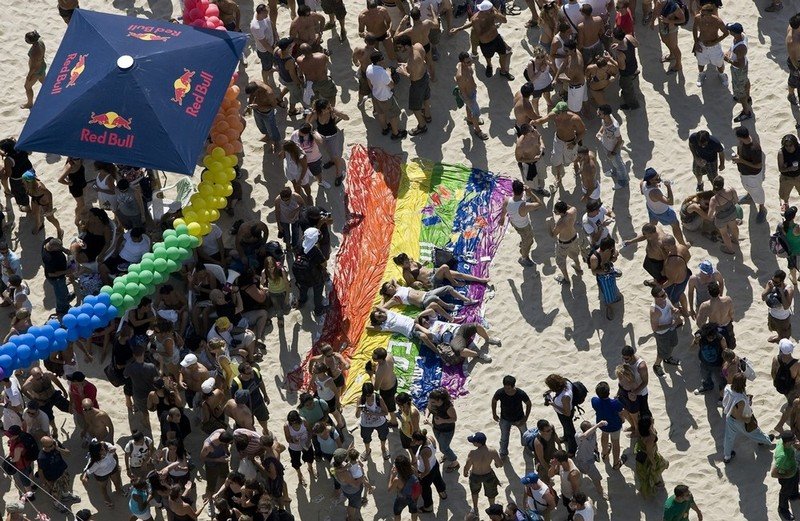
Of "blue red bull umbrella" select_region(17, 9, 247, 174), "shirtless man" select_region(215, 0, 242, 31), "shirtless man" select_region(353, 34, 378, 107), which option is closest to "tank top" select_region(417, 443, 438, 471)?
"blue red bull umbrella" select_region(17, 9, 247, 174)

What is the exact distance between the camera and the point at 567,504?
20.3 meters

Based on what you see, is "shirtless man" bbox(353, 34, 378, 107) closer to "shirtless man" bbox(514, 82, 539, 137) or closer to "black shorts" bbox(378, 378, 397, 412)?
"shirtless man" bbox(514, 82, 539, 137)

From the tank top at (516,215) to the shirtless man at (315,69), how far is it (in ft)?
12.7

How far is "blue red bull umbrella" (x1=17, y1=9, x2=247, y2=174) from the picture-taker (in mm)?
22453

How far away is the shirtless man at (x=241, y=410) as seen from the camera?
21.1 meters

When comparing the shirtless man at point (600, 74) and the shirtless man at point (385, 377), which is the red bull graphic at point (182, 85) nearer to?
the shirtless man at point (385, 377)

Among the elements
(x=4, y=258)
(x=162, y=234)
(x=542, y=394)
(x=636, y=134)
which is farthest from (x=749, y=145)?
(x=4, y=258)

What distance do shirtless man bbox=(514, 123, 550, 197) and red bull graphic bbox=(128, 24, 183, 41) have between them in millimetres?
4876

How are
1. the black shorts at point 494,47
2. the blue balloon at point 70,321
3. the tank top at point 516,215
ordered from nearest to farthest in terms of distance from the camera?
the blue balloon at point 70,321, the tank top at point 516,215, the black shorts at point 494,47

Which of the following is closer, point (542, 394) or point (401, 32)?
point (542, 394)

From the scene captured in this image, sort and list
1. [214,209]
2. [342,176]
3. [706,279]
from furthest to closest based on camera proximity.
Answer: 1. [342,176]
2. [214,209]
3. [706,279]

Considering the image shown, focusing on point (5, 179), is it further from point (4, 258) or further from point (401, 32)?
point (401, 32)

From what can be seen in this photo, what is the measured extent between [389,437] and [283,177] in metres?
5.02

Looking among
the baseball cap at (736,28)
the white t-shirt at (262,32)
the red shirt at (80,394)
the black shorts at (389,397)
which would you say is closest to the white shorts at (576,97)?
the baseball cap at (736,28)
